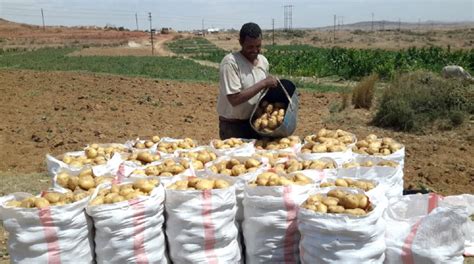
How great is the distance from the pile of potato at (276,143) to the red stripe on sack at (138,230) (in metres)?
1.64

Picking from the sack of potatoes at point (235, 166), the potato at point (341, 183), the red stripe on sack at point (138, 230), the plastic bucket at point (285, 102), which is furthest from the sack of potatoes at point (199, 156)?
the potato at point (341, 183)

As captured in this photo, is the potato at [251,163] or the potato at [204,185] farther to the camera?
the potato at [251,163]

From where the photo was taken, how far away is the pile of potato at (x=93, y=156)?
3.91 meters

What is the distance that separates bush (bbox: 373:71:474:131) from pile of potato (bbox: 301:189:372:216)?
7.19 meters

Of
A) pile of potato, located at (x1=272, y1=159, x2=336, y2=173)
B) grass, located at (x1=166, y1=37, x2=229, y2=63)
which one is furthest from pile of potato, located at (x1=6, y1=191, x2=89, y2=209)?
Result: grass, located at (x1=166, y1=37, x2=229, y2=63)

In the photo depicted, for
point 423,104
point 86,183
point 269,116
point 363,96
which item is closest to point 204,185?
point 86,183

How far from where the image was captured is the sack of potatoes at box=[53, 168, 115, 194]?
3333mm

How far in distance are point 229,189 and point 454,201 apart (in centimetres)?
178

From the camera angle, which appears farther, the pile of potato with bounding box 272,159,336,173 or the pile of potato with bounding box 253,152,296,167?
the pile of potato with bounding box 253,152,296,167

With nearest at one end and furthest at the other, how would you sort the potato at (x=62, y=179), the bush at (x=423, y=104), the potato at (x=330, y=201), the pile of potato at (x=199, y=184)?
the potato at (x=330, y=201) → the pile of potato at (x=199, y=184) → the potato at (x=62, y=179) → the bush at (x=423, y=104)

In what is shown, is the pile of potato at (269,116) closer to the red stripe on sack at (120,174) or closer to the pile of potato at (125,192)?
the red stripe on sack at (120,174)

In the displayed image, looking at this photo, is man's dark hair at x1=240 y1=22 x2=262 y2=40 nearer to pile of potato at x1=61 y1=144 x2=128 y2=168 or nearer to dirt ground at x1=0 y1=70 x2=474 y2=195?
pile of potato at x1=61 y1=144 x2=128 y2=168

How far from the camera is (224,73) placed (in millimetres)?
4262

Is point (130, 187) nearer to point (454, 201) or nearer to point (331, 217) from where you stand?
point (331, 217)
